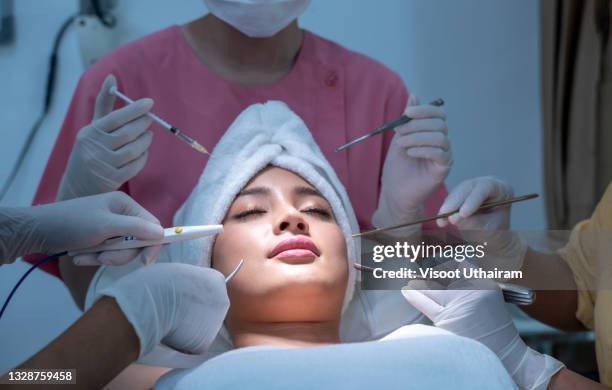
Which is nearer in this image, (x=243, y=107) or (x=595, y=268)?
(x=595, y=268)

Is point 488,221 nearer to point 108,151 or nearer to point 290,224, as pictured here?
point 290,224

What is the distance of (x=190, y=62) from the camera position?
4.89 feet

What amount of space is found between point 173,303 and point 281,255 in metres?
0.24

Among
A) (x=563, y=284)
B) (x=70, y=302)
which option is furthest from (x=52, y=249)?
(x=563, y=284)

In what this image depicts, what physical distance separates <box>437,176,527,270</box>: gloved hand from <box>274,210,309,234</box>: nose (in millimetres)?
253

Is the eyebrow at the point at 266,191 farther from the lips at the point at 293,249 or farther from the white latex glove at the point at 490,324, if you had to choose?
the white latex glove at the point at 490,324

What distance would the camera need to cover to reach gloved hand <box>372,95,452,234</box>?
131 centimetres

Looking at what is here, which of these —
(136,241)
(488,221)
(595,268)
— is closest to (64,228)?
(136,241)

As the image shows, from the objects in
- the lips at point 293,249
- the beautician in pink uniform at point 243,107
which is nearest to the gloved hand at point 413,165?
the beautician in pink uniform at point 243,107

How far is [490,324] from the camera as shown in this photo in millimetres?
1102

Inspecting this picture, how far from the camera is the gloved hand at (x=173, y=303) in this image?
96 centimetres

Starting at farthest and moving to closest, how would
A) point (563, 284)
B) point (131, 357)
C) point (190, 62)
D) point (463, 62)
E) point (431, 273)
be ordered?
point (463, 62) < point (190, 62) < point (563, 284) < point (431, 273) < point (131, 357)

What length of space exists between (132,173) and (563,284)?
0.84 m

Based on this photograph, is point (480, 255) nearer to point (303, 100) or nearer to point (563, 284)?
point (563, 284)
